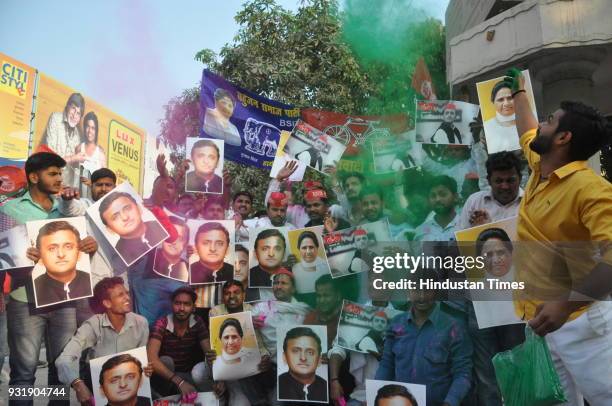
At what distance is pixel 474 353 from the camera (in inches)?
141

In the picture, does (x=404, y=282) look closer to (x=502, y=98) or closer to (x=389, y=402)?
(x=389, y=402)

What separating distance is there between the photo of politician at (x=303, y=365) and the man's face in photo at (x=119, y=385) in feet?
3.11

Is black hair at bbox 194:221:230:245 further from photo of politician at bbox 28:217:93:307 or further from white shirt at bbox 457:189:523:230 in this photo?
white shirt at bbox 457:189:523:230

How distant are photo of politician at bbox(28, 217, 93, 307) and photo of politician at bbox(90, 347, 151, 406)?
0.46m

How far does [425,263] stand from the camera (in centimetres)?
368

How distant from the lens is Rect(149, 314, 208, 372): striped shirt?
12.9 feet

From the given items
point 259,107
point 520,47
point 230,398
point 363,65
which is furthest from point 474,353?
point 363,65

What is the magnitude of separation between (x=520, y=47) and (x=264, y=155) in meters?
2.79

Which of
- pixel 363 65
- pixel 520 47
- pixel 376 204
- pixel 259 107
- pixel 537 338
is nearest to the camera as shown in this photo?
pixel 537 338

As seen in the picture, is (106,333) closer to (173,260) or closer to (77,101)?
(173,260)

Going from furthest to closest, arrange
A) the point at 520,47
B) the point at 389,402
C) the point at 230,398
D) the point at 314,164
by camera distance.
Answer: the point at 520,47 < the point at 314,164 < the point at 230,398 < the point at 389,402

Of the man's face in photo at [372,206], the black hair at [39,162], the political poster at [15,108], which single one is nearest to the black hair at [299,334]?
the man's face in photo at [372,206]

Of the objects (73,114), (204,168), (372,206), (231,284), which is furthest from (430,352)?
(73,114)

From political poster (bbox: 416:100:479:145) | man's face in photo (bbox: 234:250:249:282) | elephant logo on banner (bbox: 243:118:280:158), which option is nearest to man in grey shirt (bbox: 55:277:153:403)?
man's face in photo (bbox: 234:250:249:282)
